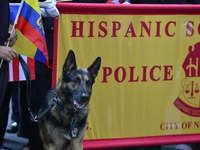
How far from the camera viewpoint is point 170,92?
5.04m

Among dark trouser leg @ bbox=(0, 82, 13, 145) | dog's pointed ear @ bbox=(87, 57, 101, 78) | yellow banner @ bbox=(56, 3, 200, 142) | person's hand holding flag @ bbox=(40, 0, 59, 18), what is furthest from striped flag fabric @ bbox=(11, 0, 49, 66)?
dark trouser leg @ bbox=(0, 82, 13, 145)

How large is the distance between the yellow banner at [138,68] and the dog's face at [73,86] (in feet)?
1.59

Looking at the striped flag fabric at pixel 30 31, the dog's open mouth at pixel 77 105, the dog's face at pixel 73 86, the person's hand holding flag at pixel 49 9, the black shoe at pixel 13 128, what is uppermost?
the person's hand holding flag at pixel 49 9

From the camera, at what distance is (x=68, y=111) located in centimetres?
432

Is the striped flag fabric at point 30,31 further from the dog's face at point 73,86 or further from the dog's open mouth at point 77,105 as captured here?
the dog's open mouth at point 77,105

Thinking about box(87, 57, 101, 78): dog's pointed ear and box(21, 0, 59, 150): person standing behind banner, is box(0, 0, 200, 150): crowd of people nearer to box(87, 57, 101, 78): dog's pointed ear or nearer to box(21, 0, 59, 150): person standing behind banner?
box(21, 0, 59, 150): person standing behind banner

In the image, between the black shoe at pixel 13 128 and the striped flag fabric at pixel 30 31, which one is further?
the black shoe at pixel 13 128

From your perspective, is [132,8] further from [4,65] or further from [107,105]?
[4,65]

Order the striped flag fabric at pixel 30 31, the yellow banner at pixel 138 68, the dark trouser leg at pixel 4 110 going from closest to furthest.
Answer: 1. the striped flag fabric at pixel 30 31
2. the yellow banner at pixel 138 68
3. the dark trouser leg at pixel 4 110

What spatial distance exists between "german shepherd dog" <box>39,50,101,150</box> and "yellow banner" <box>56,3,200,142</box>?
0.49 m

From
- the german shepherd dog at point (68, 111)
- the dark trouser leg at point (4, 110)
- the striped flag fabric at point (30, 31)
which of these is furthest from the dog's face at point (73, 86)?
the dark trouser leg at point (4, 110)

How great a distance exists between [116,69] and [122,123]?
626 millimetres

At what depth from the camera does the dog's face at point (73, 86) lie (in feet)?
13.7

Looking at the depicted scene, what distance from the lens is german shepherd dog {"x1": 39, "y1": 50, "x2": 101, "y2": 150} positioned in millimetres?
4227
